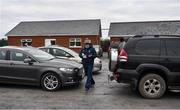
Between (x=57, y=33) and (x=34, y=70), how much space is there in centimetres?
3008

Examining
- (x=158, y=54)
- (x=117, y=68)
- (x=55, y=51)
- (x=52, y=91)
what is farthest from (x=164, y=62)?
(x=55, y=51)

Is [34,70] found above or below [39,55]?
below

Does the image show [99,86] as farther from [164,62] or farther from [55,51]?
[55,51]

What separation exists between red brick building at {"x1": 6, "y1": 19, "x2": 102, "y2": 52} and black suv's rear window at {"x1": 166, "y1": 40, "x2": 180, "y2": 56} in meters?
29.0

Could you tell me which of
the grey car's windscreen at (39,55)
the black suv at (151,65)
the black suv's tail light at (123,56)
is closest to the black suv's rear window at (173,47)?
the black suv at (151,65)

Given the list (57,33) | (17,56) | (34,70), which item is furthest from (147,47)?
(57,33)

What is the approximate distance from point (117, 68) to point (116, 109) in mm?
1926

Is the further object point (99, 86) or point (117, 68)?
point (99, 86)

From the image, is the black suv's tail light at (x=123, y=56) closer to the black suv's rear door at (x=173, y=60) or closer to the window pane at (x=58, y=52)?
the black suv's rear door at (x=173, y=60)

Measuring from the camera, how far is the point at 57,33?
39.7 m

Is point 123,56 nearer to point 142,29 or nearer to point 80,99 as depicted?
point 80,99

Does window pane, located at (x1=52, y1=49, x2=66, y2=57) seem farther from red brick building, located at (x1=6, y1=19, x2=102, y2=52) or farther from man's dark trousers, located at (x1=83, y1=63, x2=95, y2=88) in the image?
red brick building, located at (x1=6, y1=19, x2=102, y2=52)

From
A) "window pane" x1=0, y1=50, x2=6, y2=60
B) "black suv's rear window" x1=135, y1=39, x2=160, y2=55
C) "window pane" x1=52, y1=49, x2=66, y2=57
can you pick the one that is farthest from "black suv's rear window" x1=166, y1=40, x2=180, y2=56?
"window pane" x1=52, y1=49, x2=66, y2=57

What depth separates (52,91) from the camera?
31.9 ft
